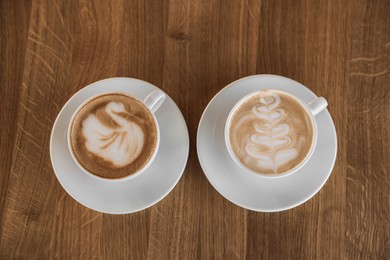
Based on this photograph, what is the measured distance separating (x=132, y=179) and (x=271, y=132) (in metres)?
0.33

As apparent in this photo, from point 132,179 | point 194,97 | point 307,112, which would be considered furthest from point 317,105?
point 132,179

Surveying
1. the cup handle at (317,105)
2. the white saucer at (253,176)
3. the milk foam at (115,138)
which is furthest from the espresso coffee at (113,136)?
the cup handle at (317,105)

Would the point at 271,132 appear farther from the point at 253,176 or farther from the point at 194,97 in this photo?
the point at 194,97

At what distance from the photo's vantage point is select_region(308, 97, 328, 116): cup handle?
87 centimetres

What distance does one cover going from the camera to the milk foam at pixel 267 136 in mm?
860

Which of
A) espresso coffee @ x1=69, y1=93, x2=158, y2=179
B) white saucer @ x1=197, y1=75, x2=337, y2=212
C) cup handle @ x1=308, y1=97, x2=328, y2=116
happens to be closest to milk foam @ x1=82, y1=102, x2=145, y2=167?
espresso coffee @ x1=69, y1=93, x2=158, y2=179

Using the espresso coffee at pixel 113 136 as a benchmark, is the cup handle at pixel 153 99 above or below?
above

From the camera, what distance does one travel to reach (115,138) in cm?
87

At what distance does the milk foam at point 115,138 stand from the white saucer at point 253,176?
150 millimetres

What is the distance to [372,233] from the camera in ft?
3.13

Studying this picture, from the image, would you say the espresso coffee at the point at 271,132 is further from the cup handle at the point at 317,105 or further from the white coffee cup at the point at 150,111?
the white coffee cup at the point at 150,111

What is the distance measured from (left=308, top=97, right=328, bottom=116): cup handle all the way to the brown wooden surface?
129 millimetres

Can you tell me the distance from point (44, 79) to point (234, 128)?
507 millimetres

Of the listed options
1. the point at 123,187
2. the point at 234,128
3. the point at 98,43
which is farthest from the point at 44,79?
the point at 234,128
